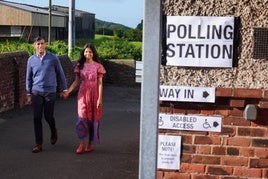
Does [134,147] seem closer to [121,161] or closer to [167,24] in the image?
[121,161]

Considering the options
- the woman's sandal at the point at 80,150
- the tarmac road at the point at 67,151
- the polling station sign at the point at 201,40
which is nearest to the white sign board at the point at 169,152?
the polling station sign at the point at 201,40

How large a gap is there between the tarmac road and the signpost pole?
13.6ft

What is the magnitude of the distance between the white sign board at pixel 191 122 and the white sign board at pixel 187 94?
0.14 metres

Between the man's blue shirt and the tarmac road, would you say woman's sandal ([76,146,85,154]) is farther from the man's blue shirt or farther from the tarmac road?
the man's blue shirt

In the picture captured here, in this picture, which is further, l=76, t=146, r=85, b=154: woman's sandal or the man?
l=76, t=146, r=85, b=154: woman's sandal

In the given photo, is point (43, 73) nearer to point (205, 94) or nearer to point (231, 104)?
point (205, 94)

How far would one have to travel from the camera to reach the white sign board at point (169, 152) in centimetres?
440

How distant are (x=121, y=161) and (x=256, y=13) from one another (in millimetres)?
4298

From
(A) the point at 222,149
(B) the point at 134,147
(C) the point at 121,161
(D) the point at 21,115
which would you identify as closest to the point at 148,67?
(A) the point at 222,149

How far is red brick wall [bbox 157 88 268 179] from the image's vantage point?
4.30 metres

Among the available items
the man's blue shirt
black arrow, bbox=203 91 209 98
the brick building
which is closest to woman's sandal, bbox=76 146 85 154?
the man's blue shirt

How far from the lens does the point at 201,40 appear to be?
13.8ft

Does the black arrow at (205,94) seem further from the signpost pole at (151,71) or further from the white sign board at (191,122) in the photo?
the signpost pole at (151,71)

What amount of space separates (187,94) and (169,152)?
49cm
